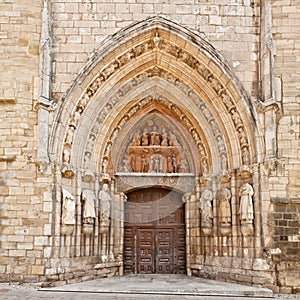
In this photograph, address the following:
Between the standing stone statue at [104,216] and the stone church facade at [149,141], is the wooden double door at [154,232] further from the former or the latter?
the standing stone statue at [104,216]

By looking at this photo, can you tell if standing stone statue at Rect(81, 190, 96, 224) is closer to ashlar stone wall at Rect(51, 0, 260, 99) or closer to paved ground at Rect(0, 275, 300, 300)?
paved ground at Rect(0, 275, 300, 300)

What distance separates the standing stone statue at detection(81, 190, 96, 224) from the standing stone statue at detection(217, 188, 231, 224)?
238cm

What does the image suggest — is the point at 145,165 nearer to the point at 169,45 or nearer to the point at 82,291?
the point at 169,45

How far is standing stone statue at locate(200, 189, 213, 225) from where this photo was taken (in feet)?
27.1

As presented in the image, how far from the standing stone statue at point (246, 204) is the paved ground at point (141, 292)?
1173 mm

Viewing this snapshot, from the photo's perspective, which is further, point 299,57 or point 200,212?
point 200,212

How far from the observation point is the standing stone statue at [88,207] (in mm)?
7977

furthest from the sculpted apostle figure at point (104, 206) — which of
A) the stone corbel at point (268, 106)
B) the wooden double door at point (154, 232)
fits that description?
the stone corbel at point (268, 106)

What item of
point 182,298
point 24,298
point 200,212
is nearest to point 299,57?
point 200,212

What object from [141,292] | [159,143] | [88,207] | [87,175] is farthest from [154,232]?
[141,292]

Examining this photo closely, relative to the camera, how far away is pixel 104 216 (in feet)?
27.3

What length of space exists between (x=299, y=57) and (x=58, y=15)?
4639 mm

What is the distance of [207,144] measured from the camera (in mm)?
8727

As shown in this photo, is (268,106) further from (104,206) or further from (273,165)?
(104,206)
